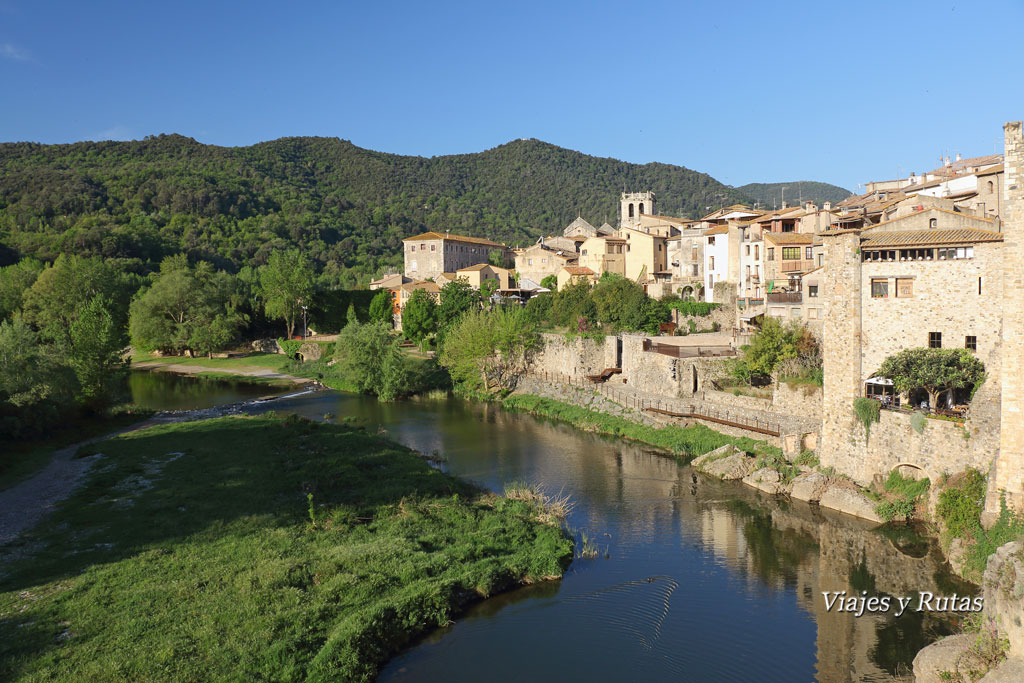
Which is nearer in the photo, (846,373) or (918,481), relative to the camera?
(918,481)

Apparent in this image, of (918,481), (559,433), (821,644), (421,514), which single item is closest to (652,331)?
(559,433)

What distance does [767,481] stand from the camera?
21656mm

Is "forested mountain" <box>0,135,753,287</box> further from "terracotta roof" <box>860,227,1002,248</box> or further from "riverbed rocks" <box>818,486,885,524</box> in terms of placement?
"riverbed rocks" <box>818,486,885,524</box>

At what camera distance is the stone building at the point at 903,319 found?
18.5 m

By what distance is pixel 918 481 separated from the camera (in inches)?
723

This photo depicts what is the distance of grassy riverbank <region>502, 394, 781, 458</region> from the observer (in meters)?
25.2

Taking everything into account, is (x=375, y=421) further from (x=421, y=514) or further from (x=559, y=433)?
(x=421, y=514)

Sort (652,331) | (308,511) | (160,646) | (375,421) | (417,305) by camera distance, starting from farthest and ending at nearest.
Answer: (417,305) < (652,331) < (375,421) < (308,511) < (160,646)

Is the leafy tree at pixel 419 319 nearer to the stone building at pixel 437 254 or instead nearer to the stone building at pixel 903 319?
the stone building at pixel 437 254

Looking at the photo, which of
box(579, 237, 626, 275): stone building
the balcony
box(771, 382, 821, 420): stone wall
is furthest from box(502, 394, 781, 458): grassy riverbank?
box(579, 237, 626, 275): stone building

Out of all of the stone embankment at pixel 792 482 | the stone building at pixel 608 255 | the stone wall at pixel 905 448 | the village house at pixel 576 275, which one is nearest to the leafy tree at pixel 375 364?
the village house at pixel 576 275

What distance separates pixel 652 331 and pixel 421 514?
2412 centimetres

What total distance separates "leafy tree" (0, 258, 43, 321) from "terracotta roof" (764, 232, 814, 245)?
51068mm

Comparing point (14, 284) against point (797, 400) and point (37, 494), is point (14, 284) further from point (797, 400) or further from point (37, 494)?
point (797, 400)
